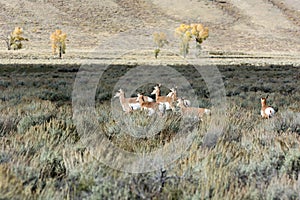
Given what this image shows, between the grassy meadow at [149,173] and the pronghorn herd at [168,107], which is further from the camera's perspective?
the pronghorn herd at [168,107]

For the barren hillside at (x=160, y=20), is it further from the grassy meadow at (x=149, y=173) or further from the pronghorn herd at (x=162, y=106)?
the grassy meadow at (x=149, y=173)

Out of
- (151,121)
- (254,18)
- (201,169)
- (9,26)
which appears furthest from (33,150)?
(254,18)

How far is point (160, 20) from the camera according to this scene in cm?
11838

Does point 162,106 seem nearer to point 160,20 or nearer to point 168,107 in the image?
Result: point 168,107

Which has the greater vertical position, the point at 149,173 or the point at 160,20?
the point at 160,20

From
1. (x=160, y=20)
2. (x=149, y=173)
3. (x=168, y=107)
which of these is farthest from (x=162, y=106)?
(x=160, y=20)

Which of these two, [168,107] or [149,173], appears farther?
[168,107]

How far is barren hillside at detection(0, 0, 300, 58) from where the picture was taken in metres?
98.8

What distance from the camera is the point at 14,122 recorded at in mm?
6957

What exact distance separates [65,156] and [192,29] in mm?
86023

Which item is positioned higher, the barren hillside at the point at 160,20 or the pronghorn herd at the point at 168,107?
the barren hillside at the point at 160,20

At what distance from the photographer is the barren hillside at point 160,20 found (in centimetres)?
9881

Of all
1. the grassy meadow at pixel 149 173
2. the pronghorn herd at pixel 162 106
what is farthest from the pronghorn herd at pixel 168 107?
the grassy meadow at pixel 149 173

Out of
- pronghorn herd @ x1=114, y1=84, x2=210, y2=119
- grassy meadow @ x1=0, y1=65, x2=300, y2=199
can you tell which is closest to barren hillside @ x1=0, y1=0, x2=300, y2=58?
pronghorn herd @ x1=114, y1=84, x2=210, y2=119
